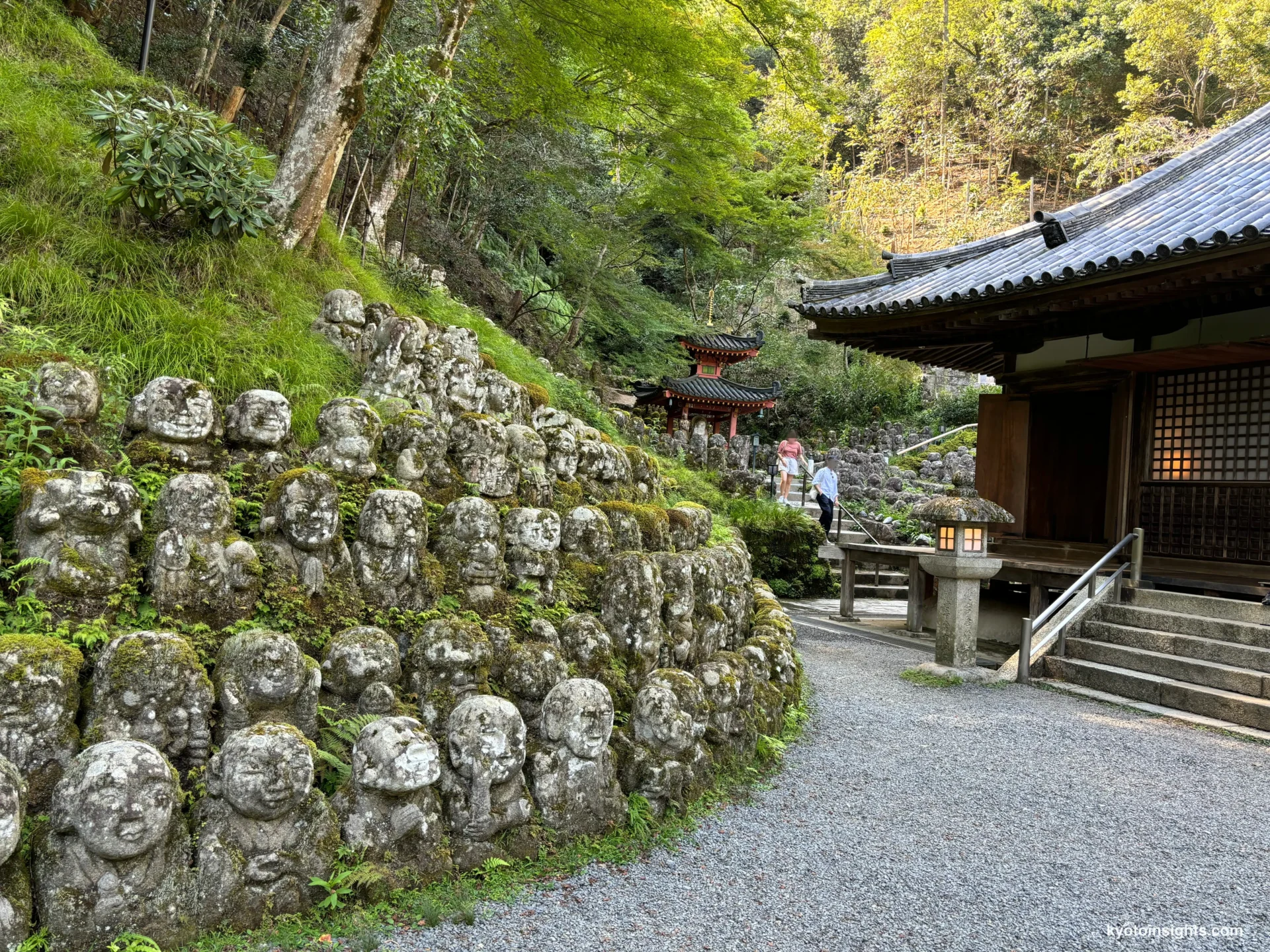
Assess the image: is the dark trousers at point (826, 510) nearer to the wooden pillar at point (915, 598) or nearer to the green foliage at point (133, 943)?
the wooden pillar at point (915, 598)

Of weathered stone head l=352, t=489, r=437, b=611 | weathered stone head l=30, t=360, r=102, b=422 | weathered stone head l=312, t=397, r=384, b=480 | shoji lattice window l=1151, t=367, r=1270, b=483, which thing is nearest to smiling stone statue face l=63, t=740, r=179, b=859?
weathered stone head l=352, t=489, r=437, b=611

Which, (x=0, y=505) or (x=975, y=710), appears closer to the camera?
(x=0, y=505)

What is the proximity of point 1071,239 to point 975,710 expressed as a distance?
5.45m

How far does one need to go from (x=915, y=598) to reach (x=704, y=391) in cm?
1682

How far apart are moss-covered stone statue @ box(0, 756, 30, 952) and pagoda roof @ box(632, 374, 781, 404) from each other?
2355cm

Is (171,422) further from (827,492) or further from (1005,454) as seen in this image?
(827,492)

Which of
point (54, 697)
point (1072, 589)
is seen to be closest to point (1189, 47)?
point (1072, 589)

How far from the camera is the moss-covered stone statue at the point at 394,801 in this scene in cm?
290

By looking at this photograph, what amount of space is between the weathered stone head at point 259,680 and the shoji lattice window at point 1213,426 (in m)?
8.37

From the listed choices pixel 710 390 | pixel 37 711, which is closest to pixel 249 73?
pixel 37 711

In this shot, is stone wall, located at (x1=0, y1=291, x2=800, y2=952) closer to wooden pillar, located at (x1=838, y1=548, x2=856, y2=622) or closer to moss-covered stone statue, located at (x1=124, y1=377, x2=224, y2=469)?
moss-covered stone statue, located at (x1=124, y1=377, x2=224, y2=469)

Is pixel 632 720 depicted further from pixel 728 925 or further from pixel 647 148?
pixel 647 148

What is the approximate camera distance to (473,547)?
4062 millimetres

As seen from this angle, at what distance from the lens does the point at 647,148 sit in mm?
15438
